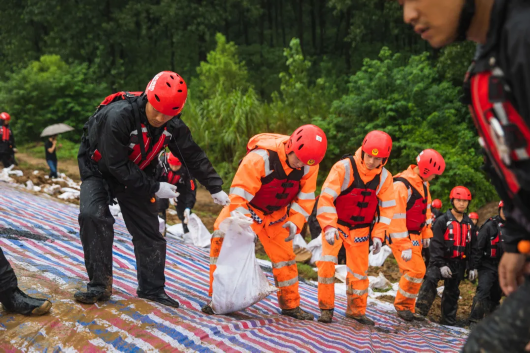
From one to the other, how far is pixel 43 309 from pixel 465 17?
3.05 metres

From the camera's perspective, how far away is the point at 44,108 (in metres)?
23.4

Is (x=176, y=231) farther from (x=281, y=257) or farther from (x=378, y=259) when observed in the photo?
(x=281, y=257)

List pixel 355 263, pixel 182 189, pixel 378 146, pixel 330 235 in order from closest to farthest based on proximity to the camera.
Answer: pixel 330 235
pixel 378 146
pixel 355 263
pixel 182 189

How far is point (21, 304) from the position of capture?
3.31 meters

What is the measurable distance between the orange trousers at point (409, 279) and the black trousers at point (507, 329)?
432 cm

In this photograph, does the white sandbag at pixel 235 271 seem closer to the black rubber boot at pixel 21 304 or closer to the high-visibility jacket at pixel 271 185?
the high-visibility jacket at pixel 271 185

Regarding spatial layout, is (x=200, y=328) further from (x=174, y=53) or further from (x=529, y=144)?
(x=174, y=53)

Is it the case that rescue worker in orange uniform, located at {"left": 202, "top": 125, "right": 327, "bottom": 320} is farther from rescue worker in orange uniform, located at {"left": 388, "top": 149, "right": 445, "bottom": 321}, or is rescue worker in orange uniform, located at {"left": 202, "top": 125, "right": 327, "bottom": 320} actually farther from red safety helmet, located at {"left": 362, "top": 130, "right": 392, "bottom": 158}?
rescue worker in orange uniform, located at {"left": 388, "top": 149, "right": 445, "bottom": 321}

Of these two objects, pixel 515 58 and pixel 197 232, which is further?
pixel 197 232

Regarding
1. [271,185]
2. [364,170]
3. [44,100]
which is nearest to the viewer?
[271,185]

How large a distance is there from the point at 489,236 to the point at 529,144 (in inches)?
212

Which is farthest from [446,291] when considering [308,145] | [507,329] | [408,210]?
[507,329]

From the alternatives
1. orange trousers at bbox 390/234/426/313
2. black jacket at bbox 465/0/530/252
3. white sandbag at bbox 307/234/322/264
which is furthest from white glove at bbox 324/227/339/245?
white sandbag at bbox 307/234/322/264

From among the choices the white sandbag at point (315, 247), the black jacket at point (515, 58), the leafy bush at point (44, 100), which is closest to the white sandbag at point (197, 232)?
the white sandbag at point (315, 247)
